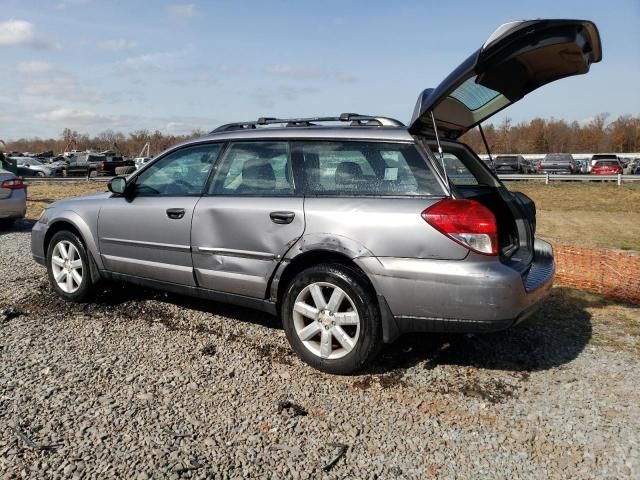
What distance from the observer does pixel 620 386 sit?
11.4ft

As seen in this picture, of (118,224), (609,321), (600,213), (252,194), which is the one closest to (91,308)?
(118,224)

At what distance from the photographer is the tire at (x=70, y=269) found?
499 centimetres

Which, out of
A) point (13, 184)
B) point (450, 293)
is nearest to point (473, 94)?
point (450, 293)

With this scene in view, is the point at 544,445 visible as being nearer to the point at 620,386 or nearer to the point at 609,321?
the point at 620,386

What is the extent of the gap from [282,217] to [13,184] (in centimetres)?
842

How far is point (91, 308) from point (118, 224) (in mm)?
852

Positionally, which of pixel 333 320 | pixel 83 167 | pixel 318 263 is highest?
pixel 83 167

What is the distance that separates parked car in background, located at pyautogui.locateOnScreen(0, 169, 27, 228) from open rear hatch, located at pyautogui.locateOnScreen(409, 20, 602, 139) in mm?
8828

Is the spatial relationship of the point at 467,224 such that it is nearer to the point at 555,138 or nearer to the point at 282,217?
the point at 282,217

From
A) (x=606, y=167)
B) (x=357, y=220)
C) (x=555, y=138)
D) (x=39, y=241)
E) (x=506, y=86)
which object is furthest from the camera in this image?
(x=555, y=138)

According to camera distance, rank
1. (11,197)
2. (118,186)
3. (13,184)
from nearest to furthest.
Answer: (118,186), (11,197), (13,184)

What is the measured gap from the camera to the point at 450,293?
3.22 m

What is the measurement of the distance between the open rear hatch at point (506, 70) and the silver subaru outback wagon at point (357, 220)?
1cm

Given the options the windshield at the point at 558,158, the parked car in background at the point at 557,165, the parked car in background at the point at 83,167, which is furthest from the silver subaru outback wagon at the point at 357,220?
the windshield at the point at 558,158
